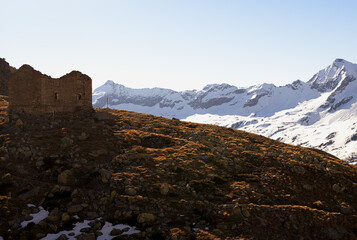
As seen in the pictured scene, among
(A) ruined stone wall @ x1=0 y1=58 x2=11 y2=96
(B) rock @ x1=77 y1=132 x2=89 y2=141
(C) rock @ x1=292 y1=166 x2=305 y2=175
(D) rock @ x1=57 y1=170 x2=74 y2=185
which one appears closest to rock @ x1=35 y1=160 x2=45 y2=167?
(D) rock @ x1=57 y1=170 x2=74 y2=185

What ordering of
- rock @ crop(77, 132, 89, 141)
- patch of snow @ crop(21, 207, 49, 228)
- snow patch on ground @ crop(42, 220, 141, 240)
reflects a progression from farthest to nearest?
rock @ crop(77, 132, 89, 141) < patch of snow @ crop(21, 207, 49, 228) < snow patch on ground @ crop(42, 220, 141, 240)

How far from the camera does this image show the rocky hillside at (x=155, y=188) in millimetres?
20188

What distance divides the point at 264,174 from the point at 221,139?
12084 millimetres

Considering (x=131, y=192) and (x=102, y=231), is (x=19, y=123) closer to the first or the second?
(x=131, y=192)

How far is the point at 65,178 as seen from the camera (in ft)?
80.9

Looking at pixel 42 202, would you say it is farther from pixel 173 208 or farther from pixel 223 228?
pixel 223 228

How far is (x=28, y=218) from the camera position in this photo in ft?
65.7

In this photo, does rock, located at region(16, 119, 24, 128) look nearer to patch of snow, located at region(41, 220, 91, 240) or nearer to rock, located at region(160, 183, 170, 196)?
patch of snow, located at region(41, 220, 91, 240)

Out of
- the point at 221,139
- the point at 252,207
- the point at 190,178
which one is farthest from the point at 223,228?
the point at 221,139

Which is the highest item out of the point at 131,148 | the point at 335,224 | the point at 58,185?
the point at 131,148

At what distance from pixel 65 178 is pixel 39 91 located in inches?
760

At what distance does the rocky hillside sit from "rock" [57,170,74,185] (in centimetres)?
9

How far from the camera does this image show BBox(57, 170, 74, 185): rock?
24.5m

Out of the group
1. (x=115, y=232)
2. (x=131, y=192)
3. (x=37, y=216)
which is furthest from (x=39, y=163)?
(x=115, y=232)
